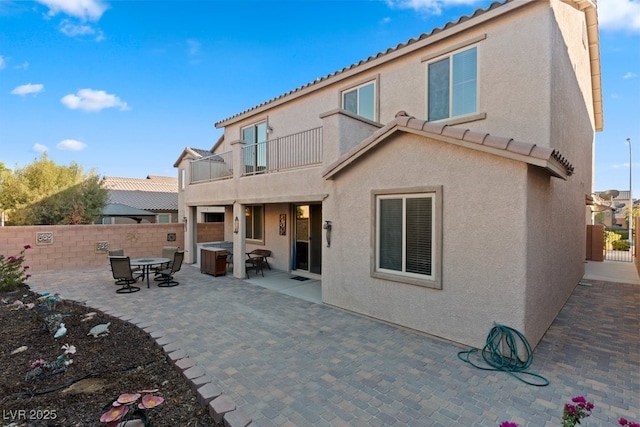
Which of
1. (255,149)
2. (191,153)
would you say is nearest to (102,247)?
(191,153)

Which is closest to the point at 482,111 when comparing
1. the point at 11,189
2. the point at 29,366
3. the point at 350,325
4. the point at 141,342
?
the point at 350,325

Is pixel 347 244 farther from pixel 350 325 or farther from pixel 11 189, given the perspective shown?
pixel 11 189

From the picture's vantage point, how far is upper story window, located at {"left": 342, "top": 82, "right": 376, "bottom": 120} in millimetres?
10055

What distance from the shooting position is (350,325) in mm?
6672

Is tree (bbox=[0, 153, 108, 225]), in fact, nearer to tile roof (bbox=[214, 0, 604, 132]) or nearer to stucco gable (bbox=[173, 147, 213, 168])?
stucco gable (bbox=[173, 147, 213, 168])

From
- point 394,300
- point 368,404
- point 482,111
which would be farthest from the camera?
point 482,111

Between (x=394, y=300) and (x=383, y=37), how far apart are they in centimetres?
1150

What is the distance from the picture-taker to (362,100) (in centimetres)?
1038

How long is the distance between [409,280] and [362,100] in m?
6.58

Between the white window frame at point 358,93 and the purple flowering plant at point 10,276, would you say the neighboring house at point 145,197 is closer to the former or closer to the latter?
the purple flowering plant at point 10,276

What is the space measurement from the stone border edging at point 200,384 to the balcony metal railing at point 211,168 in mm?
8449

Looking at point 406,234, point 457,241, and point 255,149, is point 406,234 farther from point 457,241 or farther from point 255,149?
point 255,149

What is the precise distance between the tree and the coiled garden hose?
18309mm

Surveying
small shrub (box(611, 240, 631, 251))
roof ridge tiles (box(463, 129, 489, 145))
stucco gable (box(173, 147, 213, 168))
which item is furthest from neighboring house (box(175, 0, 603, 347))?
small shrub (box(611, 240, 631, 251))
